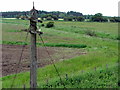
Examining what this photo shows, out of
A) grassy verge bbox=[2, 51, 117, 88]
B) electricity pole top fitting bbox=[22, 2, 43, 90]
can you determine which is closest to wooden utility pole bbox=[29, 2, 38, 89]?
electricity pole top fitting bbox=[22, 2, 43, 90]

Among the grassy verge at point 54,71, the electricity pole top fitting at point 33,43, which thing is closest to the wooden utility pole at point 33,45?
the electricity pole top fitting at point 33,43

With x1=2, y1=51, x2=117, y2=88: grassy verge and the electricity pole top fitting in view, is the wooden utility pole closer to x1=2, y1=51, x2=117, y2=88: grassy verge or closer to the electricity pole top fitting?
the electricity pole top fitting

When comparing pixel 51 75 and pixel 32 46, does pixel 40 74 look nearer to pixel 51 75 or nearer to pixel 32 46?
pixel 51 75

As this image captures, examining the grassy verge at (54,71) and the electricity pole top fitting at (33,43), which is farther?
the grassy verge at (54,71)

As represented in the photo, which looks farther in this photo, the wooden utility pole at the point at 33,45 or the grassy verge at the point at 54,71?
the grassy verge at the point at 54,71

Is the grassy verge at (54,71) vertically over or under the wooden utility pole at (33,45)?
under

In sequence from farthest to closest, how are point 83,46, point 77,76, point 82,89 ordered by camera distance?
point 83,46, point 77,76, point 82,89

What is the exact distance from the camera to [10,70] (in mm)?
18312

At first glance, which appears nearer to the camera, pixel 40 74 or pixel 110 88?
pixel 110 88

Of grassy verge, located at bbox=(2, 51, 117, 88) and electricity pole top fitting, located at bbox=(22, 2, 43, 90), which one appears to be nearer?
electricity pole top fitting, located at bbox=(22, 2, 43, 90)

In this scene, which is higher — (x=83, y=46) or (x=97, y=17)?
(x=97, y=17)

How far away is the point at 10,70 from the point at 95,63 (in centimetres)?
713

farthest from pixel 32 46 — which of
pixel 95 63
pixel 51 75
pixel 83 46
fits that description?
pixel 83 46

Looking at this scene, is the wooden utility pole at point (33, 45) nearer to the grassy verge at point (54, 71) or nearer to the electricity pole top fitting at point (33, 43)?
the electricity pole top fitting at point (33, 43)
